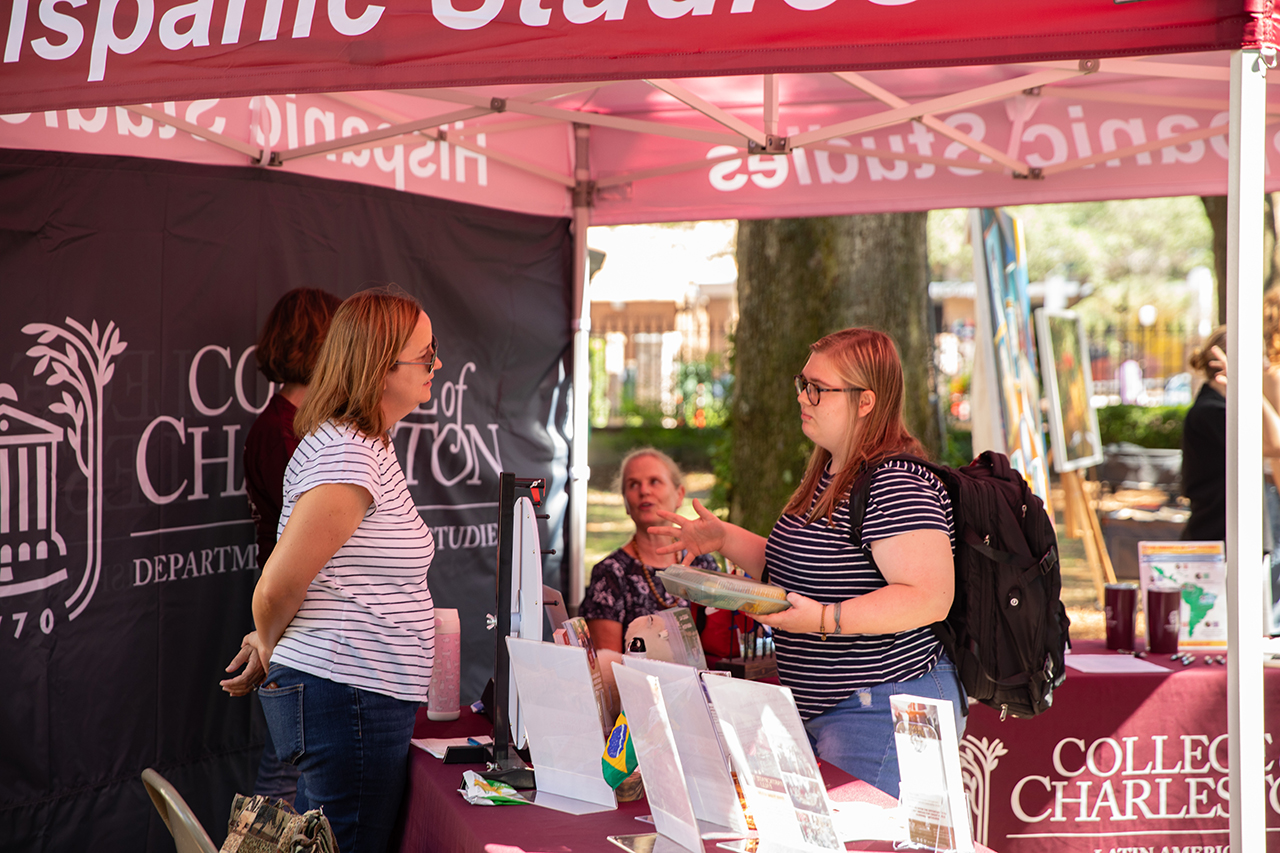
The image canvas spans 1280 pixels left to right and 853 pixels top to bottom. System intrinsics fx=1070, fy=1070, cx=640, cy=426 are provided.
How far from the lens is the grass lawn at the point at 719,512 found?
A: 7352 millimetres

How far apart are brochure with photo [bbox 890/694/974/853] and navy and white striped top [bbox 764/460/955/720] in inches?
20.7

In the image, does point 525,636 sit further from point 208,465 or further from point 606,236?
point 606,236

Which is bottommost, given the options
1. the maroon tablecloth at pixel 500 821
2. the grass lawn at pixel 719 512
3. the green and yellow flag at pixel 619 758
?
the grass lawn at pixel 719 512

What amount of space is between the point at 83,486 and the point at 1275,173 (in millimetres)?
3867

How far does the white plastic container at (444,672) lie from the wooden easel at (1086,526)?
380 cm

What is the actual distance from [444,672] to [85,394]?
126cm

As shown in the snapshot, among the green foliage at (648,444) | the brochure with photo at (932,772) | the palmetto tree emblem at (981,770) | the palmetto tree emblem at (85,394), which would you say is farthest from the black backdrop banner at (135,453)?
the green foliage at (648,444)

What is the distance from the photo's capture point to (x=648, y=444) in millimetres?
13844

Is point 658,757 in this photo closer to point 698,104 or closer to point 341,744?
point 341,744

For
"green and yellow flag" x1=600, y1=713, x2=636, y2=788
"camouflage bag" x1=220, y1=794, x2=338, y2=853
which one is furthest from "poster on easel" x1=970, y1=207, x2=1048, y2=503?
"camouflage bag" x1=220, y1=794, x2=338, y2=853

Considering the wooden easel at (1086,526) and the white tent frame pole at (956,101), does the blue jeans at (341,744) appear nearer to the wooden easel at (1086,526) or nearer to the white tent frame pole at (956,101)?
the white tent frame pole at (956,101)

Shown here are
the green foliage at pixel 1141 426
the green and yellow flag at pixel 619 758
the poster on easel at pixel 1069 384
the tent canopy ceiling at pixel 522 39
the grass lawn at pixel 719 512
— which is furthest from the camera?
the green foliage at pixel 1141 426

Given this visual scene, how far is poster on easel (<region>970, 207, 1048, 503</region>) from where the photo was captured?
4695mm

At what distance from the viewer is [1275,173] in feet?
12.0
